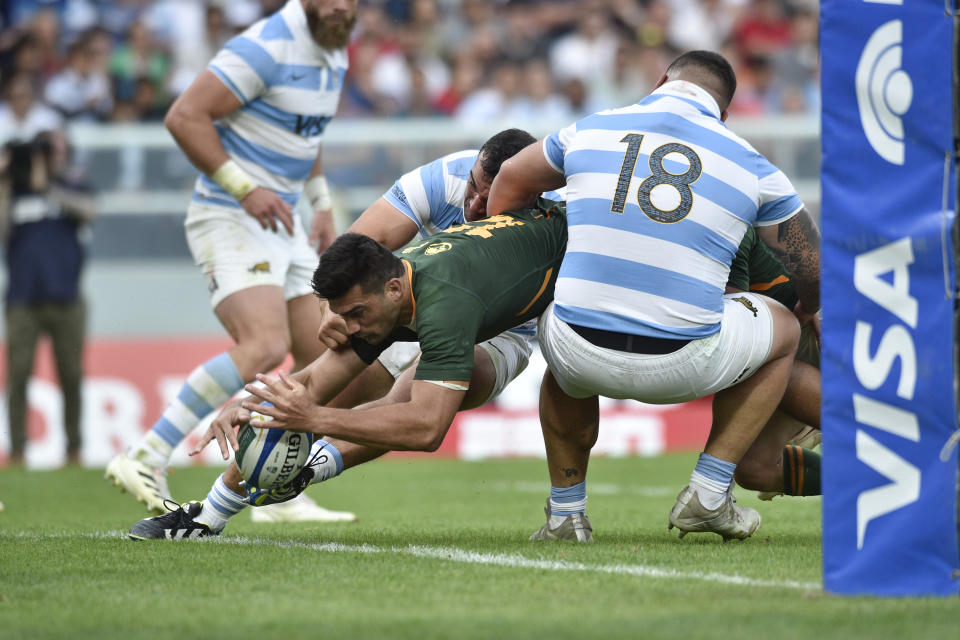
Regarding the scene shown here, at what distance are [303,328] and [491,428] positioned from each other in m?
5.06

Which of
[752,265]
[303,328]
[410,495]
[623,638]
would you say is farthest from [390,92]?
[623,638]

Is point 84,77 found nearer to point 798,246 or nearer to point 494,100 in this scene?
point 494,100

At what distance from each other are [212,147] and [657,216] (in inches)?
103

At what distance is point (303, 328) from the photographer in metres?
6.68

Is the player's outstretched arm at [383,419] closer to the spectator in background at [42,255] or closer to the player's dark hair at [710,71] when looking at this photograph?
the player's dark hair at [710,71]

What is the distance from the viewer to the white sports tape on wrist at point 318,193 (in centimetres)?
711

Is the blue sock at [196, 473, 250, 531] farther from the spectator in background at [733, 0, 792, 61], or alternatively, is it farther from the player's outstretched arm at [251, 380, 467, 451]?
the spectator in background at [733, 0, 792, 61]

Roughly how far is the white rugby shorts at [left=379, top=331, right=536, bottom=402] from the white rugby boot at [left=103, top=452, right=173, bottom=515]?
1.16 meters

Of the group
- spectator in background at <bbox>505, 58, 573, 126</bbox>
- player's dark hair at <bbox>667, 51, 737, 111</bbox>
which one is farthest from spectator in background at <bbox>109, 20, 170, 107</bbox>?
player's dark hair at <bbox>667, 51, 737, 111</bbox>

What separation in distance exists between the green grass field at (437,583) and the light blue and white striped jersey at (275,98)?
1736 mm

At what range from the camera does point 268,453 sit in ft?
15.5

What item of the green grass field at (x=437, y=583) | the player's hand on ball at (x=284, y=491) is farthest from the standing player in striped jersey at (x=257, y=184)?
the player's hand on ball at (x=284, y=491)

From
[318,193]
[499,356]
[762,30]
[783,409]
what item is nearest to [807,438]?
[783,409]

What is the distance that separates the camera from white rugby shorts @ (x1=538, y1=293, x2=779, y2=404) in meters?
4.64
